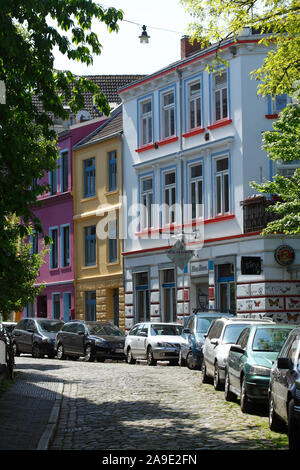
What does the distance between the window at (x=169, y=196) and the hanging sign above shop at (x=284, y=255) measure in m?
7.35

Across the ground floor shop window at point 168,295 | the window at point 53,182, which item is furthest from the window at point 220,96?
the window at point 53,182

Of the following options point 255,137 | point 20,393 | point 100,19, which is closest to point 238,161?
point 255,137

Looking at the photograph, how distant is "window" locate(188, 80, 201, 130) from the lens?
38.4 meters

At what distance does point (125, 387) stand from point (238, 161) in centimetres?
1542

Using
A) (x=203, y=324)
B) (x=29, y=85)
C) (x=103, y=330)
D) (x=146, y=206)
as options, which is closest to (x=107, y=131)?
(x=146, y=206)

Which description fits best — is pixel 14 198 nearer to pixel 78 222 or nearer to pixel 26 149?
pixel 26 149

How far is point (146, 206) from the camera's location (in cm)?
4191

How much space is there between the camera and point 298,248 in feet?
111

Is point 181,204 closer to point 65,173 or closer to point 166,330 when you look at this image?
point 166,330

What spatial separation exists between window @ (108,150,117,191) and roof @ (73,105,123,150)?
95 cm

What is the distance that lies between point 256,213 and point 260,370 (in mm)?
18805

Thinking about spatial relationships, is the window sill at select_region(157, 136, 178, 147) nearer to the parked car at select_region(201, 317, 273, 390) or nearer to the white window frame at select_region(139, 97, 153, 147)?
the white window frame at select_region(139, 97, 153, 147)

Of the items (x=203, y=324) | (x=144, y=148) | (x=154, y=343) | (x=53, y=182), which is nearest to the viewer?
(x=203, y=324)

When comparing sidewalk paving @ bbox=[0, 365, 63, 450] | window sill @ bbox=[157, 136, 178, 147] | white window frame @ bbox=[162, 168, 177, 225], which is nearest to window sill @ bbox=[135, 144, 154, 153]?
window sill @ bbox=[157, 136, 178, 147]
